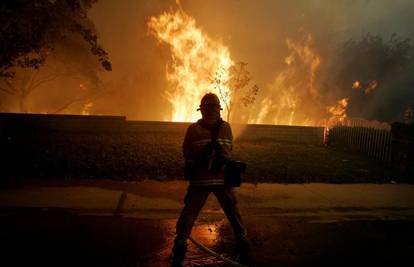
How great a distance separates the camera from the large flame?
21297mm

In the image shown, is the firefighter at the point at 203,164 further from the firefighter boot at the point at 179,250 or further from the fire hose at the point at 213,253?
the fire hose at the point at 213,253

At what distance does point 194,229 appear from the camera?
18.8 ft

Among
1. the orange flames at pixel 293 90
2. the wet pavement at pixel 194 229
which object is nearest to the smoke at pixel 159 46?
the orange flames at pixel 293 90

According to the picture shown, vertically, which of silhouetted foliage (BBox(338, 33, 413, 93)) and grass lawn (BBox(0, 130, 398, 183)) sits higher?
silhouetted foliage (BBox(338, 33, 413, 93))

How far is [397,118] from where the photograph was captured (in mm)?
31422

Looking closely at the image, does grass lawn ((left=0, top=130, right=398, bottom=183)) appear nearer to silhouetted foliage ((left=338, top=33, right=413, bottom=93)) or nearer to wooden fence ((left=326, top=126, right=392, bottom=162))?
wooden fence ((left=326, top=126, right=392, bottom=162))

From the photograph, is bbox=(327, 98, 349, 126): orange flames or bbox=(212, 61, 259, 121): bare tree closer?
bbox=(212, 61, 259, 121): bare tree

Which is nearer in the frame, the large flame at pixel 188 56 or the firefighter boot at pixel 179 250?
the firefighter boot at pixel 179 250

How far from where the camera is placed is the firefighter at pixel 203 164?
4254 millimetres

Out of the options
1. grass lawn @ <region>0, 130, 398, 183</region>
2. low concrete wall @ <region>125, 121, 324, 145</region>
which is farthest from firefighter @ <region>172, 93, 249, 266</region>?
low concrete wall @ <region>125, 121, 324, 145</region>

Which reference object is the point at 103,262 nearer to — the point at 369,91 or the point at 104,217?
the point at 104,217

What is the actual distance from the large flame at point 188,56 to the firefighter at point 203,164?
1646cm

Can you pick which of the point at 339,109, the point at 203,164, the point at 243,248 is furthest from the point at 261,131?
the point at 339,109

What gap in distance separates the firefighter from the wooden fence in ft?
31.6
